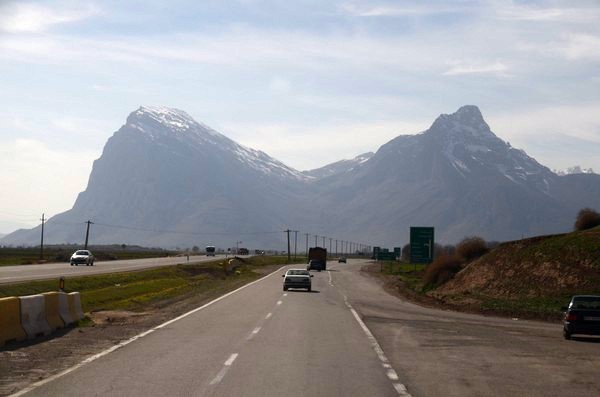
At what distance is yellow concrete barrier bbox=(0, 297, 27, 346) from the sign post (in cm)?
3961

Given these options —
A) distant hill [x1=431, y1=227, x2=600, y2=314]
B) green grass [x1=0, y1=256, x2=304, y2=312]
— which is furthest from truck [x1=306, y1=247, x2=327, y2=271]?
distant hill [x1=431, y1=227, x2=600, y2=314]

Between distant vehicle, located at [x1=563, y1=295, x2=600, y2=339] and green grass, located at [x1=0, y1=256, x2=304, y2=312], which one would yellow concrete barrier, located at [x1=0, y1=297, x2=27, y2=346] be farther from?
distant vehicle, located at [x1=563, y1=295, x2=600, y2=339]

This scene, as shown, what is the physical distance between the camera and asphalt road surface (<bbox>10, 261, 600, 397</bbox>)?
13948 mm

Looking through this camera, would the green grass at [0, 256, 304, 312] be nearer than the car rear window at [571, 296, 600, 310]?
No

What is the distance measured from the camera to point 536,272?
4447cm

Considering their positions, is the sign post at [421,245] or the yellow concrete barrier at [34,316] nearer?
the yellow concrete barrier at [34,316]

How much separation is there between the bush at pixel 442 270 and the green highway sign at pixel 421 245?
3.49 metres

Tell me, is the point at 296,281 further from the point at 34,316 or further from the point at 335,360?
the point at 335,360

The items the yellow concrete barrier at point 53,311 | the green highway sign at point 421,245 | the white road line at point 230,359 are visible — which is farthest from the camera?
the green highway sign at point 421,245

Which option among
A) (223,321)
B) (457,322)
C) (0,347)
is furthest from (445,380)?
(457,322)

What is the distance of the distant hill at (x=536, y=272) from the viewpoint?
133ft

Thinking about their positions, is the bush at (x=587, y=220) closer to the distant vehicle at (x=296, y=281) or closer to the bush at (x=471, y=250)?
the bush at (x=471, y=250)

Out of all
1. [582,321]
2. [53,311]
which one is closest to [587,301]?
[582,321]

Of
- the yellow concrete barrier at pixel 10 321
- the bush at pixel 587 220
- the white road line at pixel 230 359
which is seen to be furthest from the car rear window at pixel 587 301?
the bush at pixel 587 220
